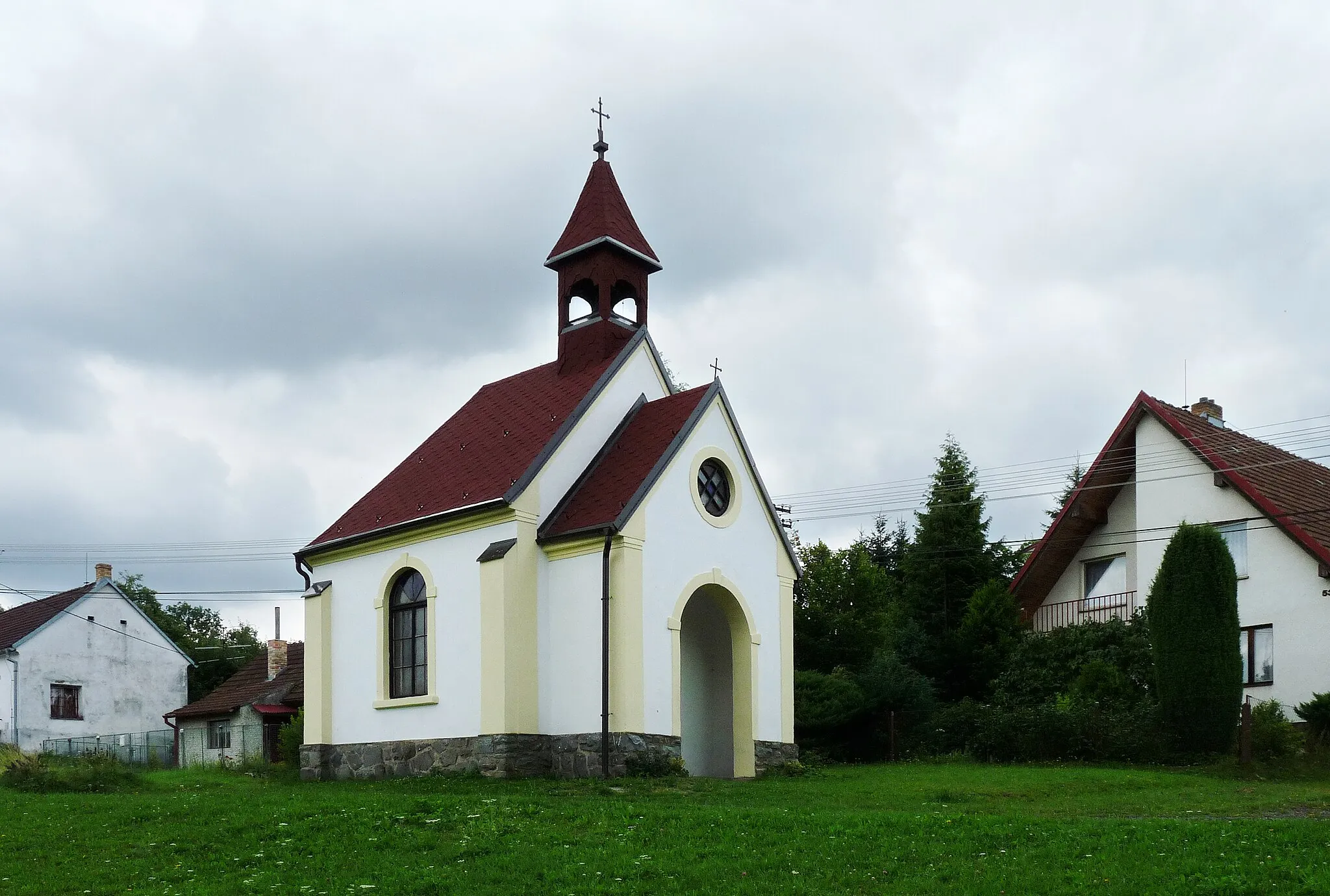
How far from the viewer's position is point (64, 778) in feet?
63.3

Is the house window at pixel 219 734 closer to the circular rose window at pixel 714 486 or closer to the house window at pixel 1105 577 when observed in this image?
the circular rose window at pixel 714 486

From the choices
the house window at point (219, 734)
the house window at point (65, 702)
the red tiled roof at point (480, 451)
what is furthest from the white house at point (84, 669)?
the red tiled roof at point (480, 451)

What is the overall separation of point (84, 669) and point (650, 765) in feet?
108

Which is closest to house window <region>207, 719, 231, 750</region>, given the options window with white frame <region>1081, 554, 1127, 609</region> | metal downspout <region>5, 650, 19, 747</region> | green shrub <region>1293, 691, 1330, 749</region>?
metal downspout <region>5, 650, 19, 747</region>

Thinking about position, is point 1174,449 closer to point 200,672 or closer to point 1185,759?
point 1185,759

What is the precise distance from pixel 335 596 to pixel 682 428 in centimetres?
779

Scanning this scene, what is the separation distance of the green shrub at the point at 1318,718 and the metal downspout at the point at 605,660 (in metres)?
13.9

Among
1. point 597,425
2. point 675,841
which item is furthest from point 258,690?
point 675,841

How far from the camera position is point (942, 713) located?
25.0 metres

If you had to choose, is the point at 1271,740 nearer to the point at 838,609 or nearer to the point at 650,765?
the point at 650,765

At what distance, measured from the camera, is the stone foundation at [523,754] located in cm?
1908

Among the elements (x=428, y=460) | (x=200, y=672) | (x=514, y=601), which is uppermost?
(x=428, y=460)

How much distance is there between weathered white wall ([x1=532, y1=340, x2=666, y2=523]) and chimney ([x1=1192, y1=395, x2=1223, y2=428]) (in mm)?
18056

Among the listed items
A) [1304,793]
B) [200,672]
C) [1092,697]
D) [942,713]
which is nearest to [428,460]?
[942,713]
